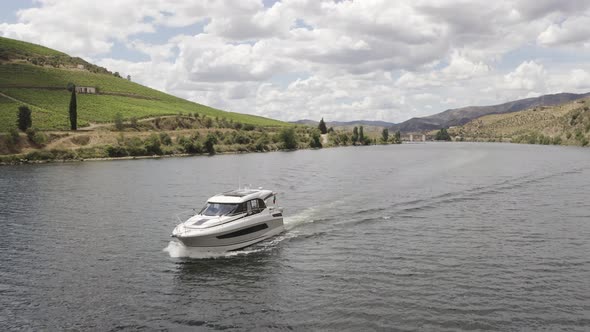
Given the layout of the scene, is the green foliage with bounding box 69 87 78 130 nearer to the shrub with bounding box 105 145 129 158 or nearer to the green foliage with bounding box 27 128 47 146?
the green foliage with bounding box 27 128 47 146

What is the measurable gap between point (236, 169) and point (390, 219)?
57.2 m

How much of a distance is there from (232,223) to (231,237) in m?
1.09

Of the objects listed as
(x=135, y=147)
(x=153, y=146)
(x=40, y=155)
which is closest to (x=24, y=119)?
(x=40, y=155)

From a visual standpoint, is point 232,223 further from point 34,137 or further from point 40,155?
point 34,137

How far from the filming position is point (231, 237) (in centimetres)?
3422

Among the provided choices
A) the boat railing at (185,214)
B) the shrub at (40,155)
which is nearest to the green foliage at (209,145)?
the shrub at (40,155)

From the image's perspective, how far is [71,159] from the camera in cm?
11988

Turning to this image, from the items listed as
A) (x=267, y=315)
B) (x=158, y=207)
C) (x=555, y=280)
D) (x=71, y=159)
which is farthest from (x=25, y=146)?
(x=555, y=280)

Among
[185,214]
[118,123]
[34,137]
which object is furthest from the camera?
[118,123]

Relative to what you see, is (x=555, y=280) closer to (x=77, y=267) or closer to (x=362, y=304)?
(x=362, y=304)

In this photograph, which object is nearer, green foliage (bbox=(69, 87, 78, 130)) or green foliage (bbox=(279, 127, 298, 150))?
green foliage (bbox=(69, 87, 78, 130))

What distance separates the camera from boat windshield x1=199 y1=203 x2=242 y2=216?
35.7 meters

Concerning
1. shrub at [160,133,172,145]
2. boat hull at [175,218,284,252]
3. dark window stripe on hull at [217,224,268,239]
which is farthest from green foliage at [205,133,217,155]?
dark window stripe on hull at [217,224,268,239]

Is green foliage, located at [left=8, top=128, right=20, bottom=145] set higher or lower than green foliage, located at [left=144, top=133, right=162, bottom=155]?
higher
